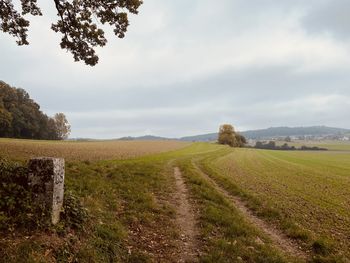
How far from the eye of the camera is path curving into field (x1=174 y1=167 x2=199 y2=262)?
27.1 ft

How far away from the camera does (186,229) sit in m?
10.3

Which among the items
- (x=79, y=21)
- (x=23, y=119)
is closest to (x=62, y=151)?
(x=79, y=21)

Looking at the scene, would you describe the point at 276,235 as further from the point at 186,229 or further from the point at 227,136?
the point at 227,136

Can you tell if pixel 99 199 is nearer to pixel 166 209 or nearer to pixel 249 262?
pixel 166 209

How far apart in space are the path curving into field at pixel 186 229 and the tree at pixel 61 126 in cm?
11775

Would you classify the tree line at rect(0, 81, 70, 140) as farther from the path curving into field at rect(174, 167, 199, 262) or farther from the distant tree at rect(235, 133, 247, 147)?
the distant tree at rect(235, 133, 247, 147)

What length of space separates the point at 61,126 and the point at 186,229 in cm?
12454

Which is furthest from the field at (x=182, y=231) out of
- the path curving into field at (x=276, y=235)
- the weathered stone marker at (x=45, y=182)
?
the weathered stone marker at (x=45, y=182)

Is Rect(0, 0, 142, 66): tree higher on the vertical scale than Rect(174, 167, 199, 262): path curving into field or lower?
higher

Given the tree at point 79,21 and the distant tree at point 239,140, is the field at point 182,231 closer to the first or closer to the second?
the tree at point 79,21

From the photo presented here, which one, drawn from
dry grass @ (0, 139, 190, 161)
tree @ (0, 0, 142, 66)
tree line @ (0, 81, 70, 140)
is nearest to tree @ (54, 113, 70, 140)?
tree line @ (0, 81, 70, 140)

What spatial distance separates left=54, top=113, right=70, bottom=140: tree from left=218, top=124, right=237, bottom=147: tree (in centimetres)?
6891

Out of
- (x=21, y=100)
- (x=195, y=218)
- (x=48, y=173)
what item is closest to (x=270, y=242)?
(x=195, y=218)

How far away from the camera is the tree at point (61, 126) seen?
123281mm
